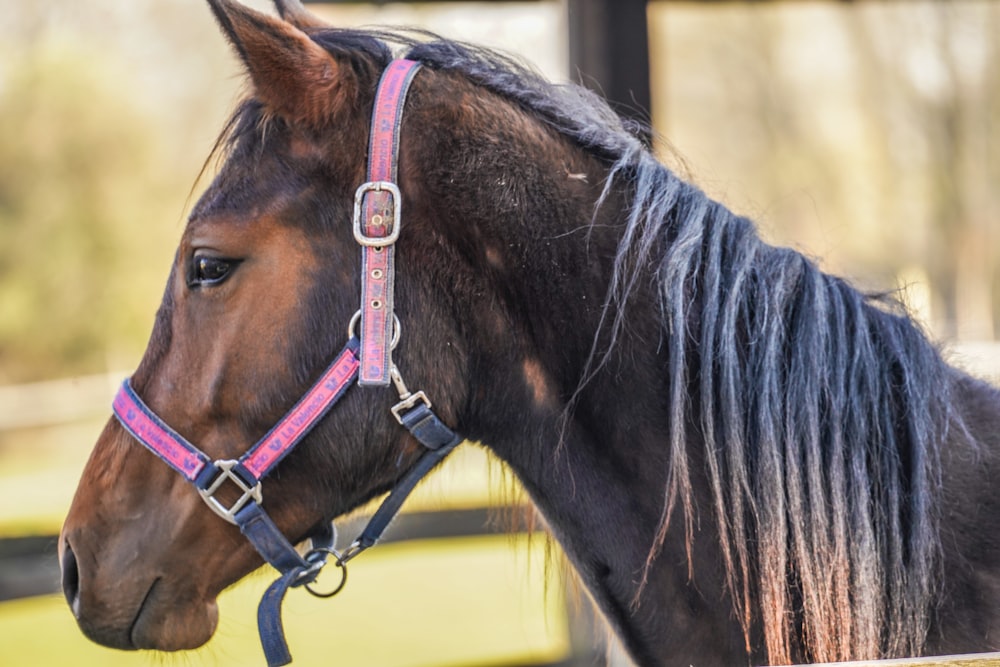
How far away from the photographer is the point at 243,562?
1523 millimetres

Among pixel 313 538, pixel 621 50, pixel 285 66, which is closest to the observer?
pixel 285 66

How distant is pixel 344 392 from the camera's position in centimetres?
141

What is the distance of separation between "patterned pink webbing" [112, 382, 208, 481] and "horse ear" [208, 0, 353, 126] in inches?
21.8

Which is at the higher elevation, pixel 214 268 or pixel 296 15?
pixel 296 15

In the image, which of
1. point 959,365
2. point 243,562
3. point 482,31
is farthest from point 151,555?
point 482,31

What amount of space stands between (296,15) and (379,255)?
616 millimetres

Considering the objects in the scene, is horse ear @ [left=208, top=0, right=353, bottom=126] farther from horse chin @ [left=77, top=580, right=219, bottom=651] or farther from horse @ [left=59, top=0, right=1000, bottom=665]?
horse chin @ [left=77, top=580, right=219, bottom=651]

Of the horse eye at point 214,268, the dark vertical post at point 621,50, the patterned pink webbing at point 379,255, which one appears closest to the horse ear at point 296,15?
the patterned pink webbing at point 379,255

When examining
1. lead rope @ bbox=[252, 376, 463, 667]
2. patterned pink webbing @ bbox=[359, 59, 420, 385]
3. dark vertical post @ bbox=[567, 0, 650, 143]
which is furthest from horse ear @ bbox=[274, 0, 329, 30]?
dark vertical post @ bbox=[567, 0, 650, 143]

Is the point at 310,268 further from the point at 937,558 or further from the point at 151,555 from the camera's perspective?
the point at 937,558

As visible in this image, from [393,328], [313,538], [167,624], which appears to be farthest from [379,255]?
[167,624]

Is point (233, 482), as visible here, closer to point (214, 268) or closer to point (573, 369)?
point (214, 268)

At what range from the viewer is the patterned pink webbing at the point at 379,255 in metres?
1.38

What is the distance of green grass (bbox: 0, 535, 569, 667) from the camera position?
5.02 m
